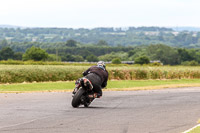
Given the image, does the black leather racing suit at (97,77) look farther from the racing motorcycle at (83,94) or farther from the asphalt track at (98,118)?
the asphalt track at (98,118)

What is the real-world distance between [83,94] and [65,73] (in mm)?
23443

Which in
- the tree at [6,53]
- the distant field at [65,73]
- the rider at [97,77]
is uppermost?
the rider at [97,77]

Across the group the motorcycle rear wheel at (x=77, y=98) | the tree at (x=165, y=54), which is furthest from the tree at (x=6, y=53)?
the motorcycle rear wheel at (x=77, y=98)

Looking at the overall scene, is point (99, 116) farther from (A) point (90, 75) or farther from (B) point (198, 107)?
(B) point (198, 107)

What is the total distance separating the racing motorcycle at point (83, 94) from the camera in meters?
15.8

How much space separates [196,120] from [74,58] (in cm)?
17173

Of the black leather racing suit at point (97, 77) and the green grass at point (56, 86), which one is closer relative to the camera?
the black leather racing suit at point (97, 77)

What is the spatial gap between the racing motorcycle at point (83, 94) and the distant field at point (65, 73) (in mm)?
19421

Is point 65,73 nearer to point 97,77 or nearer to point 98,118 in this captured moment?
point 97,77

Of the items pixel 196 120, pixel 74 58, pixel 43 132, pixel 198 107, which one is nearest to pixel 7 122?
pixel 43 132

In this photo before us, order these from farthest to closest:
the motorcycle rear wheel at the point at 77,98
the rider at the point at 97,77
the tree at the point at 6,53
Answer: the tree at the point at 6,53 < the rider at the point at 97,77 < the motorcycle rear wheel at the point at 77,98

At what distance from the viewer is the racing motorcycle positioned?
15.8 m

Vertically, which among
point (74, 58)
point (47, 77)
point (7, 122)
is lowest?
point (74, 58)

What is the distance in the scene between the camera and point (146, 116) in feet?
46.0
